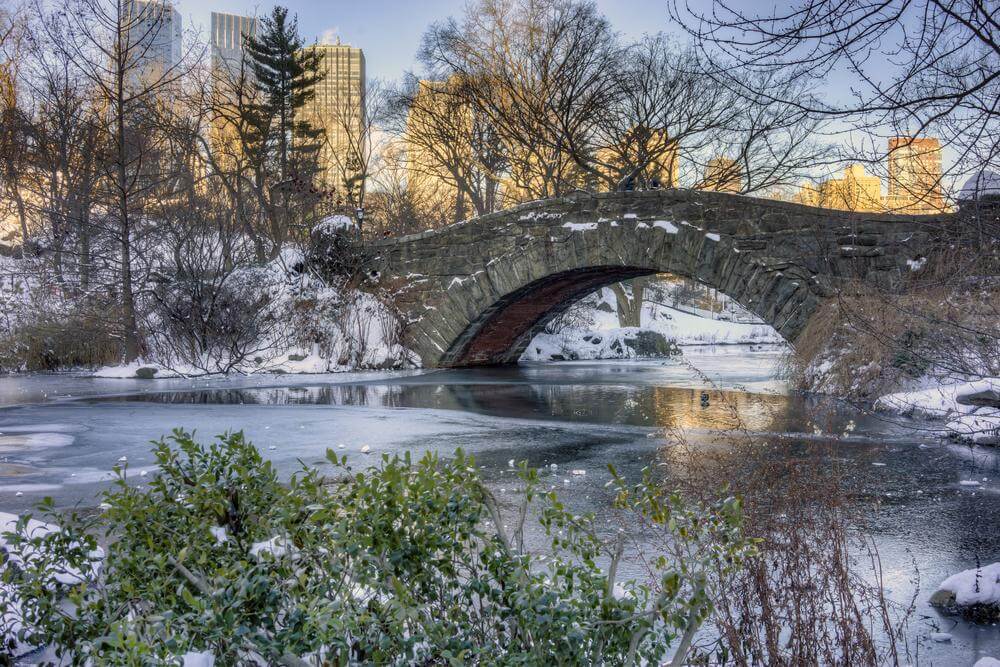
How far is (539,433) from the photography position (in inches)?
346

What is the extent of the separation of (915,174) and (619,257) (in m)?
10.7

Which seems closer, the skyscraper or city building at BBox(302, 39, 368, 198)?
the skyscraper

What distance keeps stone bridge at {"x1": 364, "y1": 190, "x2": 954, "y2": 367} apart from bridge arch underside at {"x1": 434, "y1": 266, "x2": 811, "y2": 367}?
0.03 m

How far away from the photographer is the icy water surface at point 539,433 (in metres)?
4.71

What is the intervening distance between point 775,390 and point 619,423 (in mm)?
4274

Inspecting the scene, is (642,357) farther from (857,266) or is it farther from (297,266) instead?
(857,266)

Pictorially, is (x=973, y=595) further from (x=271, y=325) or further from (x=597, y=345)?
(x=597, y=345)

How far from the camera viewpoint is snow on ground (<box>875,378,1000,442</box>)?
7.62 m

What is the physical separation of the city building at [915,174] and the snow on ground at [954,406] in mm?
3628

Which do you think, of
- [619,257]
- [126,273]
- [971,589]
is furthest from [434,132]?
[971,589]

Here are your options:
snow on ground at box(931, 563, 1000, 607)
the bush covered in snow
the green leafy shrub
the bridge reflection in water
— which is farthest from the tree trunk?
snow on ground at box(931, 563, 1000, 607)

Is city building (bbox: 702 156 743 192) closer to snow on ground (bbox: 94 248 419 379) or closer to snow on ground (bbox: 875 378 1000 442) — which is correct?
snow on ground (bbox: 94 248 419 379)

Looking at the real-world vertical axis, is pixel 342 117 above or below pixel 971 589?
above

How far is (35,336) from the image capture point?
1669 cm
